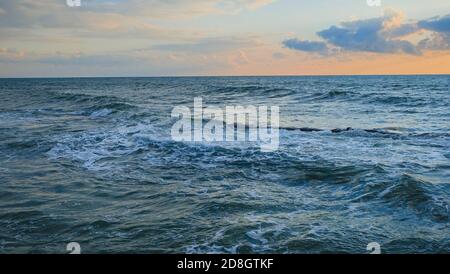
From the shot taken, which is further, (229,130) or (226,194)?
(229,130)

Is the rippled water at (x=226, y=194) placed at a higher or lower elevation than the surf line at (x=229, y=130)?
lower

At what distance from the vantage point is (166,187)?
10258 mm

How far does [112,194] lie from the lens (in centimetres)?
964

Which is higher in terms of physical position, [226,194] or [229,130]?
[229,130]

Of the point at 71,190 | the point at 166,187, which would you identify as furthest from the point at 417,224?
the point at 71,190

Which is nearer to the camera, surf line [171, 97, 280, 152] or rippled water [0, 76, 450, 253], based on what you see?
rippled water [0, 76, 450, 253]

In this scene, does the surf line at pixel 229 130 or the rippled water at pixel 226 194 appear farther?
the surf line at pixel 229 130

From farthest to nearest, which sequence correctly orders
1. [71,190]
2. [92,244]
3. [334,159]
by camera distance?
[334,159] < [71,190] < [92,244]

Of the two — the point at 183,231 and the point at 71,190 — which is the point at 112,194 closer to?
the point at 71,190

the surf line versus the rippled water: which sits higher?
the surf line
